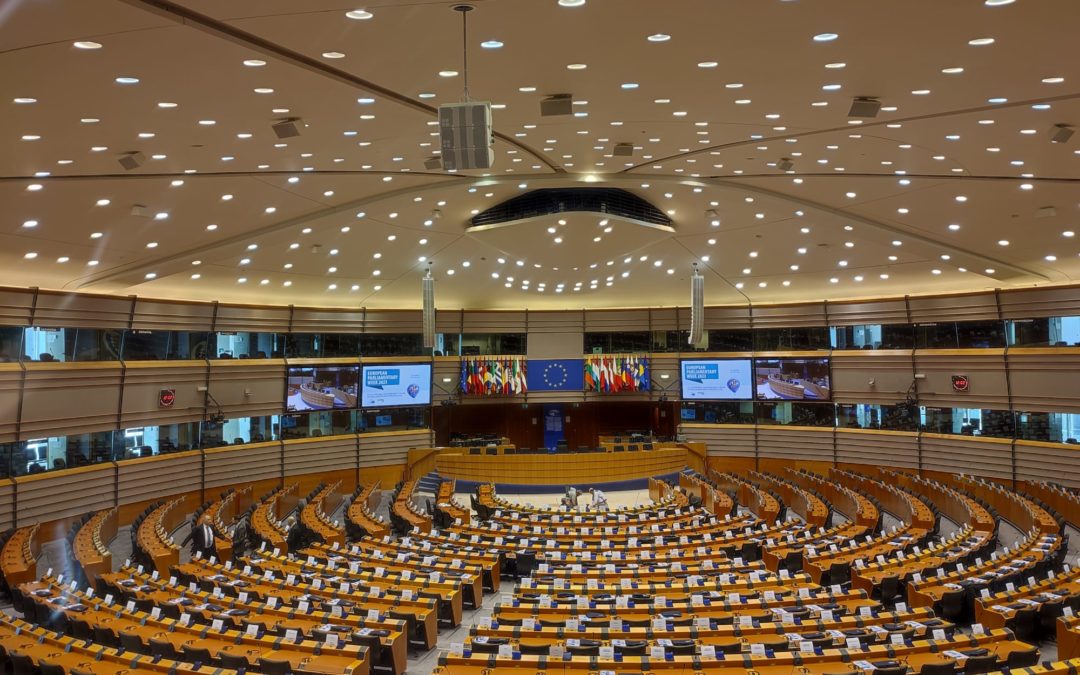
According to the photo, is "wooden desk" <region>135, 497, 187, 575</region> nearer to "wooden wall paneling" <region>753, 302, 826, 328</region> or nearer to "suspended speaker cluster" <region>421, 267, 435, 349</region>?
"suspended speaker cluster" <region>421, 267, 435, 349</region>

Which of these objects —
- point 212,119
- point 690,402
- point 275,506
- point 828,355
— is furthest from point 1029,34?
point 690,402

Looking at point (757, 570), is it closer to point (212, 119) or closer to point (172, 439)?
point (212, 119)

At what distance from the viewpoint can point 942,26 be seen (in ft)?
24.9

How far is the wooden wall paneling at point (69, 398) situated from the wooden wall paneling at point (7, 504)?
4.39ft

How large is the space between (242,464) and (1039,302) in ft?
88.5

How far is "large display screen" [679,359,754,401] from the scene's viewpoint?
102 ft

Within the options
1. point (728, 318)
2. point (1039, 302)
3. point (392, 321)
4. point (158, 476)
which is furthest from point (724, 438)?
point (158, 476)

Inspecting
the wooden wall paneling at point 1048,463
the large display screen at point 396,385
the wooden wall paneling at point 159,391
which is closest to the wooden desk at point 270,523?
the wooden wall paneling at point 159,391

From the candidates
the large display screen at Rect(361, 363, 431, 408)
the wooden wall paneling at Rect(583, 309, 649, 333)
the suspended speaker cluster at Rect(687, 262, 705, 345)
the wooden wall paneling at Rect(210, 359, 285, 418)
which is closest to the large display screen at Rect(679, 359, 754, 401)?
the wooden wall paneling at Rect(583, 309, 649, 333)

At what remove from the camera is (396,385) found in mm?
29844

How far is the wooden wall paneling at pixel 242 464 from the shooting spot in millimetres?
25031

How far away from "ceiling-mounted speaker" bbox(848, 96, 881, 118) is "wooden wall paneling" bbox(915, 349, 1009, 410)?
60.9ft

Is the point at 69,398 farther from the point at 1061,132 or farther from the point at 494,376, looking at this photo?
the point at 1061,132

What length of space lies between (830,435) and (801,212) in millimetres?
13655
